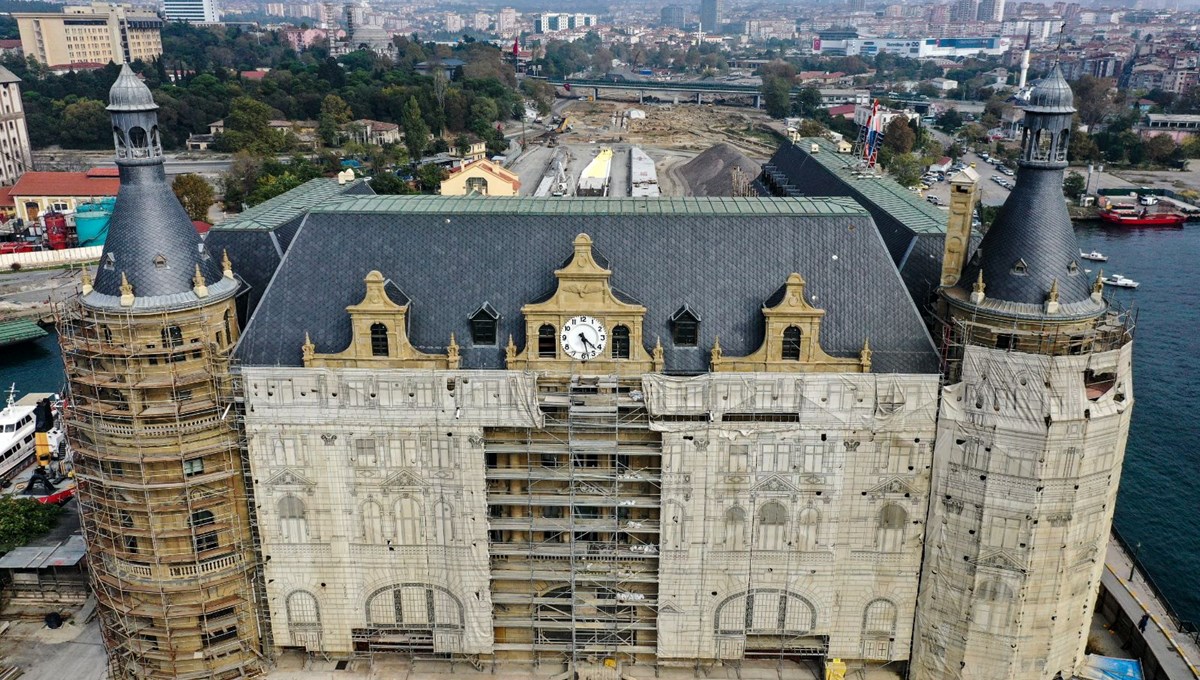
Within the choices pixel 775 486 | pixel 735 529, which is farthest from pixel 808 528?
pixel 735 529

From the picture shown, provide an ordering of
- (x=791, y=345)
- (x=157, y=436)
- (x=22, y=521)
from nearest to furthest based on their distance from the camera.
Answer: (x=157, y=436), (x=791, y=345), (x=22, y=521)

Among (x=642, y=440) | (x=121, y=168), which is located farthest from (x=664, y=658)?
(x=121, y=168)

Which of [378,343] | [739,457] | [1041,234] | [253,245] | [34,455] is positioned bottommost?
[34,455]

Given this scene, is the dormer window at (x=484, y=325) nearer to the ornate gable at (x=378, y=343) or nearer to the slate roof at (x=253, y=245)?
the ornate gable at (x=378, y=343)

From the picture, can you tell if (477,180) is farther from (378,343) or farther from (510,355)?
(510,355)

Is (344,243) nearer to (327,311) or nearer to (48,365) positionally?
(327,311)

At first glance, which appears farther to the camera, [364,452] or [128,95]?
[364,452]

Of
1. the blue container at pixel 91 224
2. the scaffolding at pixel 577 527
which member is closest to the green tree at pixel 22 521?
the scaffolding at pixel 577 527
